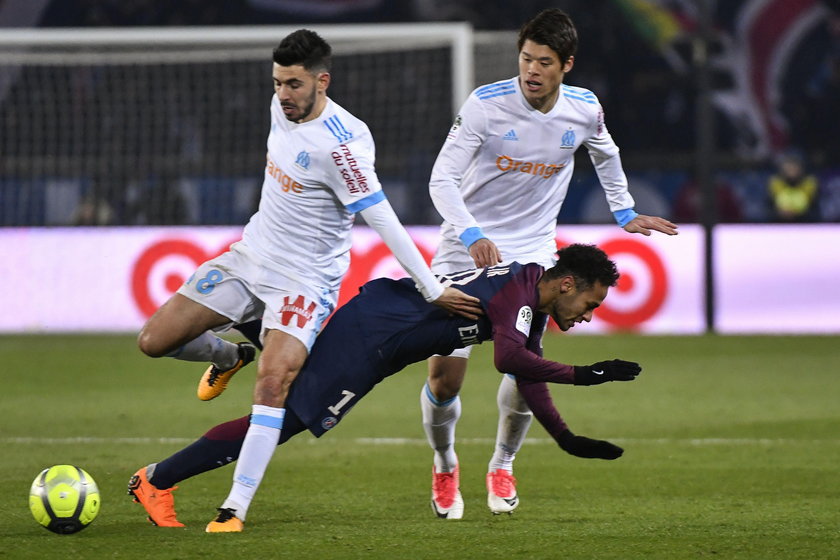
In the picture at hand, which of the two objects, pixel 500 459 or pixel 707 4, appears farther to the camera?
pixel 707 4

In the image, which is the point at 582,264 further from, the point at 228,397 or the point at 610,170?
the point at 228,397

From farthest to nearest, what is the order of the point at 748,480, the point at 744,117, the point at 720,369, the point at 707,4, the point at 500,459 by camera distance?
the point at 744,117 < the point at 707,4 < the point at 720,369 < the point at 748,480 < the point at 500,459

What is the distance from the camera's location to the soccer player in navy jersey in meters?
4.97

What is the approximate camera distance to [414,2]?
20.7m

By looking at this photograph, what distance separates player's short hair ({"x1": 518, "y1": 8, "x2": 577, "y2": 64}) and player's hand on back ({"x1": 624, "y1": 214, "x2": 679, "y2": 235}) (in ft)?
2.51

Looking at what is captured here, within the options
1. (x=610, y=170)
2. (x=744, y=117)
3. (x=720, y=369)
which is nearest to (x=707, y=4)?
(x=720, y=369)

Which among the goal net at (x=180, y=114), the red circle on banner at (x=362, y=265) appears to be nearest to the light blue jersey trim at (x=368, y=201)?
the red circle on banner at (x=362, y=265)

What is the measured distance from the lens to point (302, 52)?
500 cm

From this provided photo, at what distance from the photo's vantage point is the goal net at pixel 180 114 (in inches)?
542

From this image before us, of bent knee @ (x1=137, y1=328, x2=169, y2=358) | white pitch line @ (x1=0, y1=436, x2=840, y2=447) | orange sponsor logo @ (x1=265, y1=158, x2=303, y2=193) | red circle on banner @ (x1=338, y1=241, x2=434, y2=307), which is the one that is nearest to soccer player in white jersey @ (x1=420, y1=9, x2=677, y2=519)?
orange sponsor logo @ (x1=265, y1=158, x2=303, y2=193)

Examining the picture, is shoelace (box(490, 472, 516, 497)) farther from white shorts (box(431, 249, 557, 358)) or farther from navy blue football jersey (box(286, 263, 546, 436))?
navy blue football jersey (box(286, 263, 546, 436))

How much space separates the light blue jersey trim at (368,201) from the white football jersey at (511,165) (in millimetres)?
529

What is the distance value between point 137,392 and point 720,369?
4.43 meters

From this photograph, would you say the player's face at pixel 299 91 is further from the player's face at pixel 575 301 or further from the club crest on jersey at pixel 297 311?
the player's face at pixel 575 301
